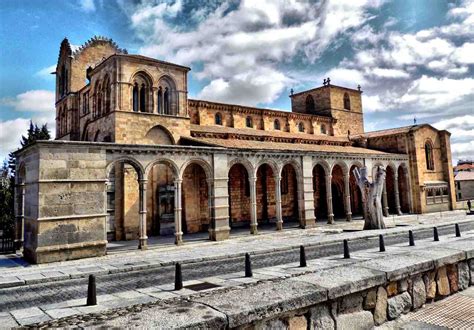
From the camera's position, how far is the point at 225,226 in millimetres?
20781

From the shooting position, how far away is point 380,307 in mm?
3822

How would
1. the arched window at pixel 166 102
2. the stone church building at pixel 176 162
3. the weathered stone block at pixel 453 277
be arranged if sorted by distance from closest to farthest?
the weathered stone block at pixel 453 277 → the stone church building at pixel 176 162 → the arched window at pixel 166 102

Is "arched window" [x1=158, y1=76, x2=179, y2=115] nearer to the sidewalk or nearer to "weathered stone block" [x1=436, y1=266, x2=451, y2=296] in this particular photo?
the sidewalk

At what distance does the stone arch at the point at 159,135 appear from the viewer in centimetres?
2366

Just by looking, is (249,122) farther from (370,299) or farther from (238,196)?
(370,299)

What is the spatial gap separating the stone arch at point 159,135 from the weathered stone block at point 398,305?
21.1 meters

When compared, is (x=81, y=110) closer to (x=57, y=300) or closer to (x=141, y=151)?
(x=141, y=151)

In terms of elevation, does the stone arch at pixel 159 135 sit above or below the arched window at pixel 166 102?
below

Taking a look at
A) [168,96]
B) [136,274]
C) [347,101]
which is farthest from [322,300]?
[347,101]

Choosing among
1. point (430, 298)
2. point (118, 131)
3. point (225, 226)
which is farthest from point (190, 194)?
point (430, 298)

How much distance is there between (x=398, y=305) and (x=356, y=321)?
811 millimetres

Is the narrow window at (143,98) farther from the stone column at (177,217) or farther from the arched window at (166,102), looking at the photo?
the stone column at (177,217)

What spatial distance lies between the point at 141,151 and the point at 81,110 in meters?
14.0

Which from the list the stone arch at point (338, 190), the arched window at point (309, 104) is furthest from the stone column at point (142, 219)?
the arched window at point (309, 104)
